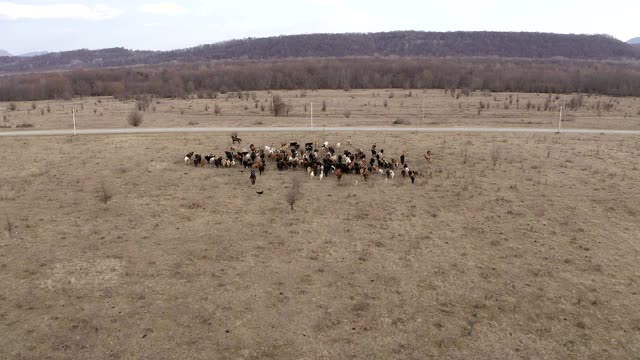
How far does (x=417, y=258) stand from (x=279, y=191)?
7.36 meters

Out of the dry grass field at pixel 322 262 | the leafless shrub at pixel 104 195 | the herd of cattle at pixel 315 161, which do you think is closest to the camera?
the dry grass field at pixel 322 262

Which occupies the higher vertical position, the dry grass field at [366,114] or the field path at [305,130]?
the dry grass field at [366,114]

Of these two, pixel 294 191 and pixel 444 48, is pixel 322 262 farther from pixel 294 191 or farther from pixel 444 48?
pixel 444 48

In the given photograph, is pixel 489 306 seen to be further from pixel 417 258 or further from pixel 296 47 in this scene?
pixel 296 47

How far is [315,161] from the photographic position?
22.6 meters

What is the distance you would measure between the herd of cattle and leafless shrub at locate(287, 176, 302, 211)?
1.37 meters

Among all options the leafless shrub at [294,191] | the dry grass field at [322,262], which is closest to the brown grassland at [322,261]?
the dry grass field at [322,262]

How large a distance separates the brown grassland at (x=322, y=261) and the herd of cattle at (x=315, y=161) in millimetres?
564

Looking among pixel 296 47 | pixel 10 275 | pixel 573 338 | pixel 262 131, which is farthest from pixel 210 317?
pixel 296 47

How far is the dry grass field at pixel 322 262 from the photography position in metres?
10.6

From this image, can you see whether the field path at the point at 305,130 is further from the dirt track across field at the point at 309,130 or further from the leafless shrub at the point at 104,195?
the leafless shrub at the point at 104,195

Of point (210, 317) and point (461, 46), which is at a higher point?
point (461, 46)

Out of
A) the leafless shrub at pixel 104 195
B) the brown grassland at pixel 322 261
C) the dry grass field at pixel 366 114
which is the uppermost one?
the dry grass field at pixel 366 114

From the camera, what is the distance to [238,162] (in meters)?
23.9
